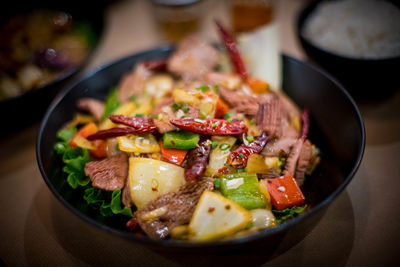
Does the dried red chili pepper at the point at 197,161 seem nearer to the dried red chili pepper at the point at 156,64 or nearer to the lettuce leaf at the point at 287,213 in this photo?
the lettuce leaf at the point at 287,213

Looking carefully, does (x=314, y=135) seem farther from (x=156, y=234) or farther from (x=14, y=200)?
(x=14, y=200)

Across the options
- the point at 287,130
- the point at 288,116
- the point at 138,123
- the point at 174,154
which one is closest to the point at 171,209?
the point at 174,154

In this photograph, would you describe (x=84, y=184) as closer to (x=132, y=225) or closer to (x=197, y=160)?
(x=132, y=225)

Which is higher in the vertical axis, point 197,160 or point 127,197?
point 197,160

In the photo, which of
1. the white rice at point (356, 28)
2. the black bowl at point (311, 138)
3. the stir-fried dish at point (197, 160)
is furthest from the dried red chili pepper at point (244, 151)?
the white rice at point (356, 28)

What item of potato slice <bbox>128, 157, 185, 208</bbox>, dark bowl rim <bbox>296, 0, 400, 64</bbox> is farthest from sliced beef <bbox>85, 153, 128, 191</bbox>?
dark bowl rim <bbox>296, 0, 400, 64</bbox>

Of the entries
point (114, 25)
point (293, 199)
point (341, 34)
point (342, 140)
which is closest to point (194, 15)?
point (114, 25)

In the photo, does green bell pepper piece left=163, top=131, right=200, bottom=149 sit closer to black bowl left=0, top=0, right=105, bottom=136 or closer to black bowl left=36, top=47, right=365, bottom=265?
black bowl left=36, top=47, right=365, bottom=265

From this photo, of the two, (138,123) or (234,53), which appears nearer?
(138,123)

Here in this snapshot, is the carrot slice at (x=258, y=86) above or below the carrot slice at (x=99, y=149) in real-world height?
above
